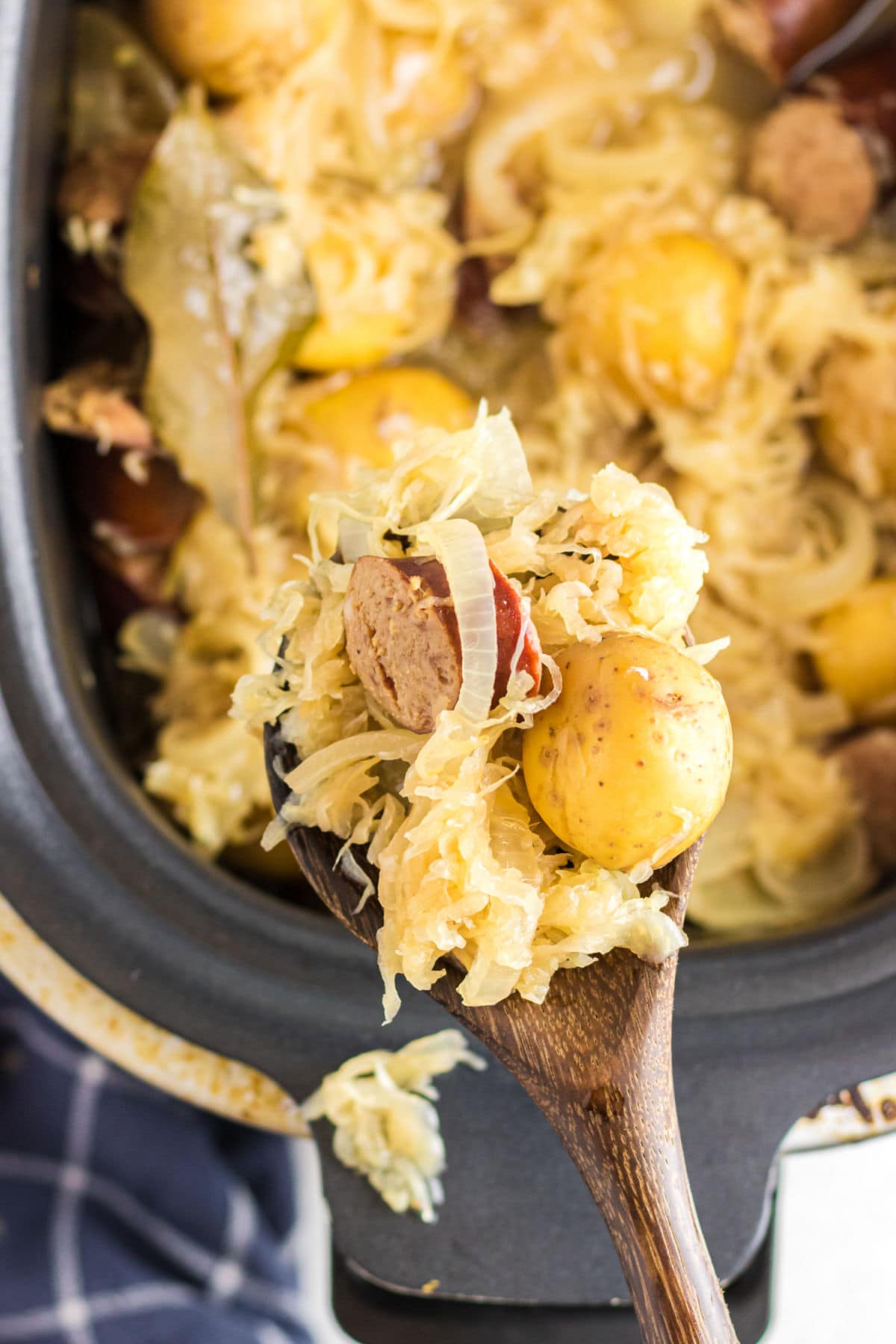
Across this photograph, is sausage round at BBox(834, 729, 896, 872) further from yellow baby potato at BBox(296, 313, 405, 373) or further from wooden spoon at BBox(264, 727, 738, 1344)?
yellow baby potato at BBox(296, 313, 405, 373)

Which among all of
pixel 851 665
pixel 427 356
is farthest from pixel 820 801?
pixel 427 356

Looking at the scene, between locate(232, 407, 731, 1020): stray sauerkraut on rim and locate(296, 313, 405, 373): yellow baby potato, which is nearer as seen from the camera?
locate(232, 407, 731, 1020): stray sauerkraut on rim

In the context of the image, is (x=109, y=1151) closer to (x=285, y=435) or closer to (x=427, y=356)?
(x=285, y=435)

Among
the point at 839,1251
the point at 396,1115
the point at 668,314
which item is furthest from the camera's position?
the point at 839,1251

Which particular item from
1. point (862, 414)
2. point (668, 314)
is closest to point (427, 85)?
point (668, 314)

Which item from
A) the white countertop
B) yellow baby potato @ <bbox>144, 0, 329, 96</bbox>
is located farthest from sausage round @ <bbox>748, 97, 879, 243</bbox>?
the white countertop

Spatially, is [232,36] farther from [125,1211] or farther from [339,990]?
[125,1211]

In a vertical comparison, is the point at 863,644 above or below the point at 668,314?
below
